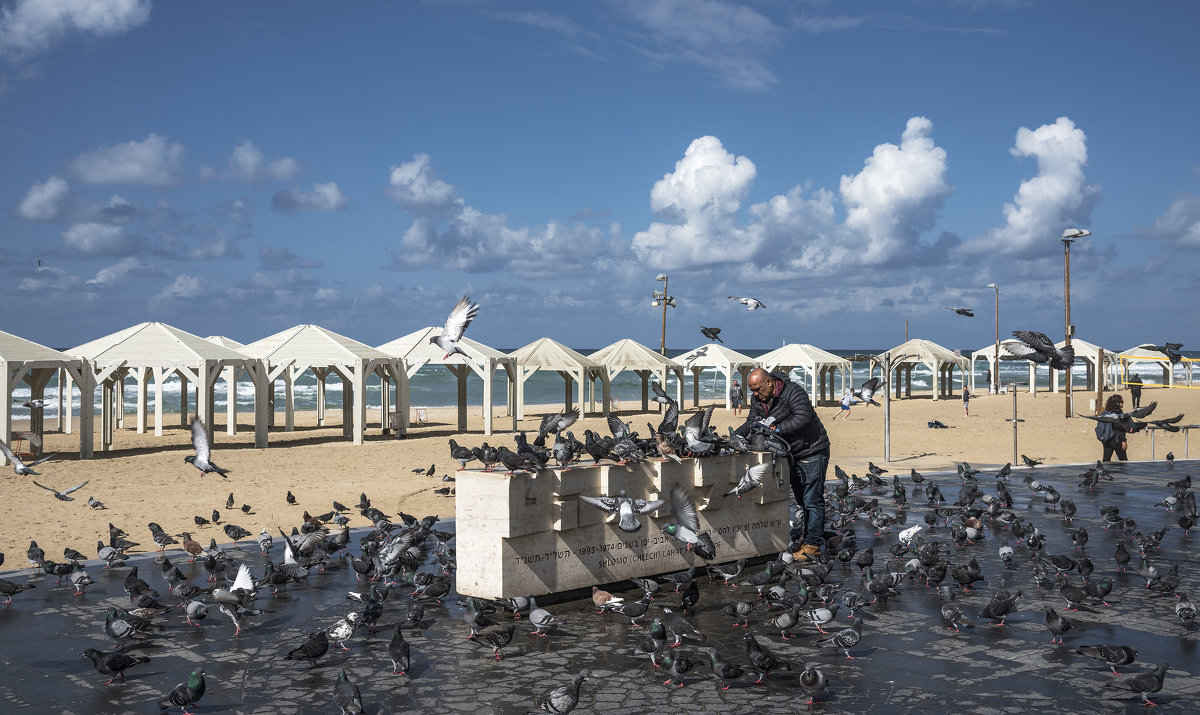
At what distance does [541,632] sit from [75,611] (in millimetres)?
4275

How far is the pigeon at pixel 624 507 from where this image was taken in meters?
8.01

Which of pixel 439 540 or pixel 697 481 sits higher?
pixel 697 481

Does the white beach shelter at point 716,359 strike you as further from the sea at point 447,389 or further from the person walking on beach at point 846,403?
the sea at point 447,389

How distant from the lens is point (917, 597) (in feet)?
27.8

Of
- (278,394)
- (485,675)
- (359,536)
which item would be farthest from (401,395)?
(278,394)

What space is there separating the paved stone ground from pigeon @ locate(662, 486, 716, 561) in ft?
1.54

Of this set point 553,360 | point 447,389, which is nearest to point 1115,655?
point 553,360

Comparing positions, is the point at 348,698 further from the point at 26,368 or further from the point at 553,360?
the point at 553,360

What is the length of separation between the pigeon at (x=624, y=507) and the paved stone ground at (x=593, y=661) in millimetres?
818

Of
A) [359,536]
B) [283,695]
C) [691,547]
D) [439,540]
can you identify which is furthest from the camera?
[359,536]

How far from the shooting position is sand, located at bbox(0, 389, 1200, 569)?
13391mm

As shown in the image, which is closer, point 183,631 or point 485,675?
point 485,675

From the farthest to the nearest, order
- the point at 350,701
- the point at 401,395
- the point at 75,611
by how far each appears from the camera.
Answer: the point at 401,395 → the point at 75,611 → the point at 350,701

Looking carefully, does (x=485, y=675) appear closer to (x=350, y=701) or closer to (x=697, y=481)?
(x=350, y=701)
